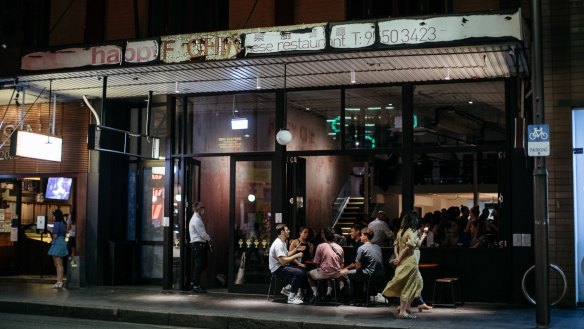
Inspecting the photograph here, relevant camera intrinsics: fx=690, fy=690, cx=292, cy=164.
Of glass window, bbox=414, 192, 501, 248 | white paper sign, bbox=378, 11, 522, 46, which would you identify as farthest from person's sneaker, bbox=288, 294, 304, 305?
white paper sign, bbox=378, 11, 522, 46

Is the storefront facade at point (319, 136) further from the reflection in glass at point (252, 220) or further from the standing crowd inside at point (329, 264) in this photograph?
the standing crowd inside at point (329, 264)

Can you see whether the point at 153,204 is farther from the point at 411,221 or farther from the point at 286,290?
the point at 411,221

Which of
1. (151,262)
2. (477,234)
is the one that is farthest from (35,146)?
(477,234)

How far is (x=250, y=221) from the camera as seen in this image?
50.4 feet

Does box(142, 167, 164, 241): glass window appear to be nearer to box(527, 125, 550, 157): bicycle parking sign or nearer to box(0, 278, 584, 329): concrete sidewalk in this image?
box(0, 278, 584, 329): concrete sidewalk

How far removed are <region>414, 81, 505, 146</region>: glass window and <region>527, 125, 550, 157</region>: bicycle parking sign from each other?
2.94 meters

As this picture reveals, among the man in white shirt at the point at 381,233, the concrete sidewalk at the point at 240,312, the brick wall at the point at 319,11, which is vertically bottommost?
the concrete sidewalk at the point at 240,312

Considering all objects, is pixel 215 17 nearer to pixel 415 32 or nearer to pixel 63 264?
pixel 415 32

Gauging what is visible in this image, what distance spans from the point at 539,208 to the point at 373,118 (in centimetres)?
478

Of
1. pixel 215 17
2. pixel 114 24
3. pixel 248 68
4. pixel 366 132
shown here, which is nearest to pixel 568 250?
pixel 366 132

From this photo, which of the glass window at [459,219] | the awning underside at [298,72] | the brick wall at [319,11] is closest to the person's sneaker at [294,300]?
the glass window at [459,219]

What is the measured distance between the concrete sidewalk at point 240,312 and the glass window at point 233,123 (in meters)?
3.32

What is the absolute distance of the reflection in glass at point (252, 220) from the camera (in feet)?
49.7

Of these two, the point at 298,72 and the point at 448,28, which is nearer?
the point at 448,28
